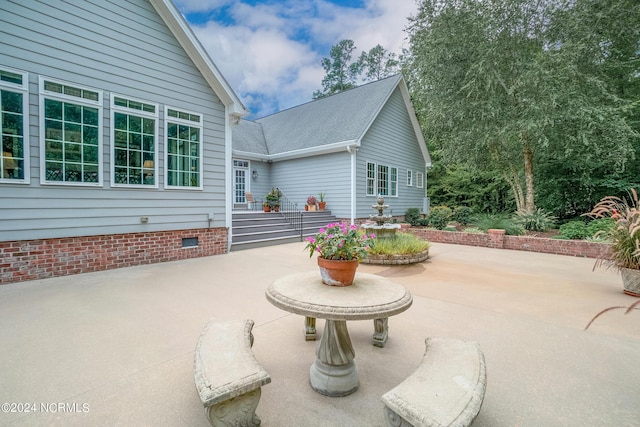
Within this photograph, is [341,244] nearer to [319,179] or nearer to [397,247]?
[397,247]

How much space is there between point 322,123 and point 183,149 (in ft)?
24.9

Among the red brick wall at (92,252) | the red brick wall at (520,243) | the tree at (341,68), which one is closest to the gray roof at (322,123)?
the red brick wall at (520,243)

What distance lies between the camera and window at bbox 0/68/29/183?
4.73 metres

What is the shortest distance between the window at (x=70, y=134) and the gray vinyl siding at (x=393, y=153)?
26.5 feet

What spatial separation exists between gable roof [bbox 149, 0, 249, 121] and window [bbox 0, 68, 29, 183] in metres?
2.96

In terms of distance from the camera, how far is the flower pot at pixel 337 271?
2.21 meters

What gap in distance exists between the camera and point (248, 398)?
1.66 meters

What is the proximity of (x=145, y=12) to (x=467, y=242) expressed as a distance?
1024 cm

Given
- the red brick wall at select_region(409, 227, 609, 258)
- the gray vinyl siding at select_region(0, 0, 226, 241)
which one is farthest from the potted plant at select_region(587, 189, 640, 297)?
the gray vinyl siding at select_region(0, 0, 226, 241)

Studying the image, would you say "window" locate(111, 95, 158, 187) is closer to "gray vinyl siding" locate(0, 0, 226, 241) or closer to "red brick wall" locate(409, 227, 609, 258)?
"gray vinyl siding" locate(0, 0, 226, 241)

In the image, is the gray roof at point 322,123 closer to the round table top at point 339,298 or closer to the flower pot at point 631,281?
A: the flower pot at point 631,281

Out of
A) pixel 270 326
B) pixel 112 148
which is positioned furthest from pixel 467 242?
pixel 112 148

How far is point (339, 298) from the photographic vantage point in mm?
2033

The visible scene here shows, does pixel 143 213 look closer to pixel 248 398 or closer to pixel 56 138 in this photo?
pixel 56 138
